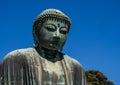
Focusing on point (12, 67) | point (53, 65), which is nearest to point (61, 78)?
point (53, 65)

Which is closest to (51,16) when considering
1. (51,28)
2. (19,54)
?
(51,28)

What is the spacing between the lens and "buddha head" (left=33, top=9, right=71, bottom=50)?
12367 mm

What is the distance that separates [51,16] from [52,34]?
0.42 meters

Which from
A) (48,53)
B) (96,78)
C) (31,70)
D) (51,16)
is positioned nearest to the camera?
(31,70)

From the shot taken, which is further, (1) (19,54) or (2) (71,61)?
(2) (71,61)

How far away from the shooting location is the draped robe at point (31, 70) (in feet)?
39.9

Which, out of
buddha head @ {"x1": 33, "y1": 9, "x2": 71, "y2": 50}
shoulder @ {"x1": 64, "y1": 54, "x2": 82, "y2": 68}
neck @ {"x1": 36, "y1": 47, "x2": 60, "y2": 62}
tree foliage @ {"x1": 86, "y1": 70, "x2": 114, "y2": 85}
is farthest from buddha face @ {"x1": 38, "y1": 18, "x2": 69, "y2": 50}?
tree foliage @ {"x1": 86, "y1": 70, "x2": 114, "y2": 85}

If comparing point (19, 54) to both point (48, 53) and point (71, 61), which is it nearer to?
point (48, 53)

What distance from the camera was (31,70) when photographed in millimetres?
12188

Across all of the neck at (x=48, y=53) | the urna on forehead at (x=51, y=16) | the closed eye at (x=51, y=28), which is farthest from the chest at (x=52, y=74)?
the urna on forehead at (x=51, y=16)

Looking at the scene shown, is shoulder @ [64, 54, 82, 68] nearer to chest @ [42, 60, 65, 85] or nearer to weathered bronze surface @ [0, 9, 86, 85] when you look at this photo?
weathered bronze surface @ [0, 9, 86, 85]

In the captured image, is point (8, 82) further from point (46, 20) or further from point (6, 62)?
point (46, 20)

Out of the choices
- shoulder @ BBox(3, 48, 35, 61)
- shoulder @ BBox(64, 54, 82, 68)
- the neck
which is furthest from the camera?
shoulder @ BBox(64, 54, 82, 68)

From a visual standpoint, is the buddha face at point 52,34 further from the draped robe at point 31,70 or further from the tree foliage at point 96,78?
the tree foliage at point 96,78
